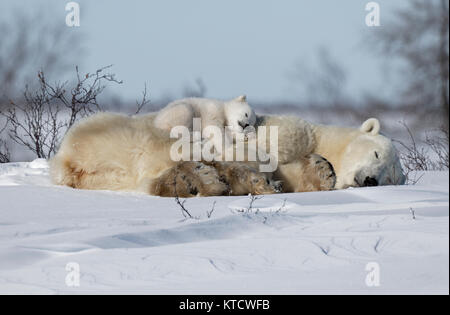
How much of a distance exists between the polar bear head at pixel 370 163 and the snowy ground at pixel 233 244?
697mm

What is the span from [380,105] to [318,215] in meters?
Result: 11.4

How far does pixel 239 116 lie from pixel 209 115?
0.27 meters

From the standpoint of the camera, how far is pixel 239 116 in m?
6.36

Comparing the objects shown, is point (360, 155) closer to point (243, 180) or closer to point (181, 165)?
point (243, 180)

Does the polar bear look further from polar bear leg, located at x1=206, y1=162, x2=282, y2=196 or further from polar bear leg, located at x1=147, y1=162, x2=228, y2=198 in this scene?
polar bear leg, located at x1=147, y1=162, x2=228, y2=198

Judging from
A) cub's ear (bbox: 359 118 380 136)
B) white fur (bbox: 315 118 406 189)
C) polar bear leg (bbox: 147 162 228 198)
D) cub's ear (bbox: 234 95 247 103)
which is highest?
cub's ear (bbox: 234 95 247 103)

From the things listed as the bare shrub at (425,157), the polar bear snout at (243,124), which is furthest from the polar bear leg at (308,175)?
the bare shrub at (425,157)

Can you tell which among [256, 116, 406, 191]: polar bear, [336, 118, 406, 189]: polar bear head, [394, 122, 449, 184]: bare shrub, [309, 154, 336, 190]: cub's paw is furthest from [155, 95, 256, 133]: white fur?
[394, 122, 449, 184]: bare shrub

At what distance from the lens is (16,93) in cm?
1423

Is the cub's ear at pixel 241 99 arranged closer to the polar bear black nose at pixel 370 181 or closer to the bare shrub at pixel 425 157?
the polar bear black nose at pixel 370 181

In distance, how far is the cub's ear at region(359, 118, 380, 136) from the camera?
6.42m

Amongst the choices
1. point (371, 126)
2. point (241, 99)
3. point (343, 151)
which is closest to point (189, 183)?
point (241, 99)

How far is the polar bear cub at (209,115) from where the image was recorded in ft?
20.5
